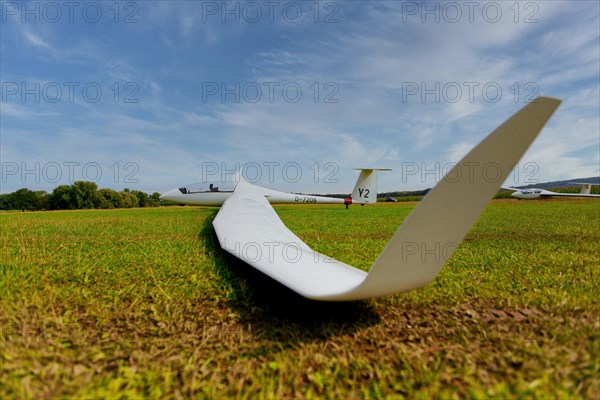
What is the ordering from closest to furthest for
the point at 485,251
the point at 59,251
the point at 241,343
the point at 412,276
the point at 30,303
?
1. the point at 412,276
2. the point at 241,343
3. the point at 30,303
4. the point at 59,251
5. the point at 485,251

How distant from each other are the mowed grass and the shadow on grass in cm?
1

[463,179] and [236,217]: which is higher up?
[463,179]

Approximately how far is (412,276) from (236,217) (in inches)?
140

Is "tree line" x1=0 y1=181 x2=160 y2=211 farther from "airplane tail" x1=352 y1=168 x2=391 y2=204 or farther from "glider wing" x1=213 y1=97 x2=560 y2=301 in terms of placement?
"glider wing" x1=213 y1=97 x2=560 y2=301

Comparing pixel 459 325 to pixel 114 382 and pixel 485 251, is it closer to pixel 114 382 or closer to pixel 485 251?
pixel 114 382

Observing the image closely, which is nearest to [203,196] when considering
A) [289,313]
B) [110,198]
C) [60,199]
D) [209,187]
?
[209,187]

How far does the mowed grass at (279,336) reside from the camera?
128cm

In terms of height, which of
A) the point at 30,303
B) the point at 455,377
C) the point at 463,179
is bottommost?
the point at 455,377

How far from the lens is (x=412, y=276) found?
57.2 inches

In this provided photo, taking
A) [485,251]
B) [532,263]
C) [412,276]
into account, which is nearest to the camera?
[412,276]

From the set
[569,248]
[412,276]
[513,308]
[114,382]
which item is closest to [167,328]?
[114,382]

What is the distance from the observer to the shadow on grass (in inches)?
68.6

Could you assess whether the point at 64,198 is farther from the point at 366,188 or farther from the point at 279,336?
the point at 279,336

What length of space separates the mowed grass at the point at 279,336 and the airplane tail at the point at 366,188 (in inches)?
769
